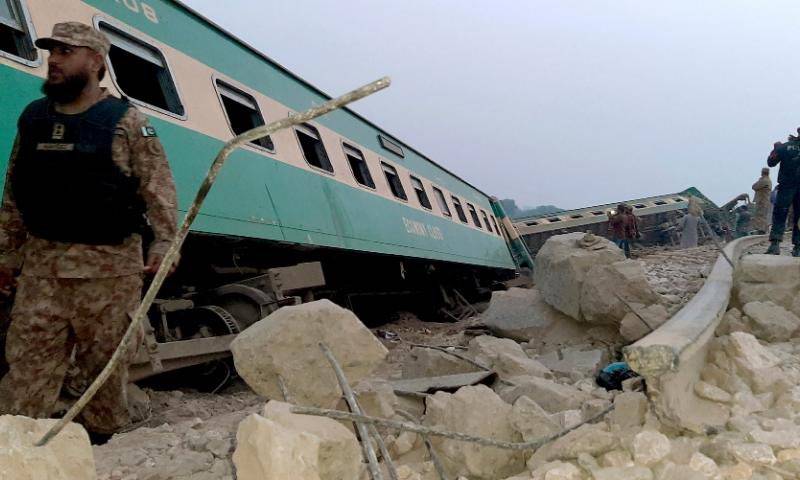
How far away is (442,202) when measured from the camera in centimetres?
1089

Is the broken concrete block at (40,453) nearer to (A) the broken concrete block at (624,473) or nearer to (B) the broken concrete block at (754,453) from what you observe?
(A) the broken concrete block at (624,473)

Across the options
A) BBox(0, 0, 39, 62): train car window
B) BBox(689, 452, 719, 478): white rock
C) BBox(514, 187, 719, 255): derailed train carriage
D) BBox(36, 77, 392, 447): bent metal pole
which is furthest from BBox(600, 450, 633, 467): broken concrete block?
BBox(514, 187, 719, 255): derailed train carriage

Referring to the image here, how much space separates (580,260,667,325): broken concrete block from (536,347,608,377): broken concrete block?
0.34 metres

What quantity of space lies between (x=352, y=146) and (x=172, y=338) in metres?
3.93

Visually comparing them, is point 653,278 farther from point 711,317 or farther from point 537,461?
point 537,461

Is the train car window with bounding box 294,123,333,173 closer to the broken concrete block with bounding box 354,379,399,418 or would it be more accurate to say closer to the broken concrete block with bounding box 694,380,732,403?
the broken concrete block with bounding box 354,379,399,418

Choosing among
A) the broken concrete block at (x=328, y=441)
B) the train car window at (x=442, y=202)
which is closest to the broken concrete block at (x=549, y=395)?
the broken concrete block at (x=328, y=441)

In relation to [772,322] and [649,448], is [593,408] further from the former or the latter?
[772,322]

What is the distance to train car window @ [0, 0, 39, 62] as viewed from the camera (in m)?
3.13

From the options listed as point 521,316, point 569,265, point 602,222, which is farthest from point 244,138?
point 602,222

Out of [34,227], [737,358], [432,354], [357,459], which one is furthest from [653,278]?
[34,227]

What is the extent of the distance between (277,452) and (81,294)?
132cm

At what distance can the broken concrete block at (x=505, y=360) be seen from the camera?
3.65m

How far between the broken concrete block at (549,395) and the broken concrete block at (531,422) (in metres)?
0.38
